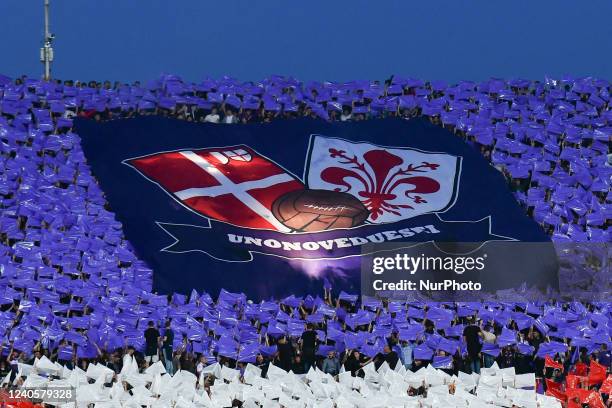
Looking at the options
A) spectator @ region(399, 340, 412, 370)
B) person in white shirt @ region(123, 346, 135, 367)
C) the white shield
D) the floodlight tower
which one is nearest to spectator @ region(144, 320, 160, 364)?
person in white shirt @ region(123, 346, 135, 367)

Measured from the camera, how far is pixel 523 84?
33312mm

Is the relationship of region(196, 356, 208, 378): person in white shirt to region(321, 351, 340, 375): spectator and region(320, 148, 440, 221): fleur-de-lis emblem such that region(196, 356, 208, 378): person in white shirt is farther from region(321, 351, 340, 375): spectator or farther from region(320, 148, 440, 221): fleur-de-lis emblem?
region(320, 148, 440, 221): fleur-de-lis emblem

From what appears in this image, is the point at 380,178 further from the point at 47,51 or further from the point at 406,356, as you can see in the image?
the point at 47,51

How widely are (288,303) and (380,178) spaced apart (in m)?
5.03

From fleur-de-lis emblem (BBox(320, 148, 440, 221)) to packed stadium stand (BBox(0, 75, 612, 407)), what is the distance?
1.14m

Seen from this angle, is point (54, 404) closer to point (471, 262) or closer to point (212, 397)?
point (212, 397)

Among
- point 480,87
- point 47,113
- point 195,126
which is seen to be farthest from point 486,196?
point 47,113

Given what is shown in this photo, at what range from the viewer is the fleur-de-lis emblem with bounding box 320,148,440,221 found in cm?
3059

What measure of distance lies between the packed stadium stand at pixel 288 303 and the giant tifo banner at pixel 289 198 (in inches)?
14.3

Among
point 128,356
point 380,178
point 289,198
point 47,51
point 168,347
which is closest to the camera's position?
point 128,356

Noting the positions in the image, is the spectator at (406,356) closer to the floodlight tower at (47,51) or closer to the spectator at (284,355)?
the spectator at (284,355)

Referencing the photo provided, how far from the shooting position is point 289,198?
30469mm

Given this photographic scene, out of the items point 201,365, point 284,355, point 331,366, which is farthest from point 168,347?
point 331,366

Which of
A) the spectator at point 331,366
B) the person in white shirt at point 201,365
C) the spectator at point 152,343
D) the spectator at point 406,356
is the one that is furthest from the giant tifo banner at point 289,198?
the spectator at point 331,366
